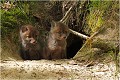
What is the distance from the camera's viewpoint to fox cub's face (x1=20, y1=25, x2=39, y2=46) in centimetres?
624

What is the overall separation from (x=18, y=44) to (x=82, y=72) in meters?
2.59

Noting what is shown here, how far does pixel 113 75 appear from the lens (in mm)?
4402

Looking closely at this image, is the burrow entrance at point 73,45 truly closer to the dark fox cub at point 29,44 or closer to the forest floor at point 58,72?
the dark fox cub at point 29,44

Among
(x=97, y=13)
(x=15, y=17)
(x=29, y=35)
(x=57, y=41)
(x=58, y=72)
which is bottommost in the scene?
(x=58, y=72)

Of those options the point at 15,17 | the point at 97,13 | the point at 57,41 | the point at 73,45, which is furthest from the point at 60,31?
the point at 73,45

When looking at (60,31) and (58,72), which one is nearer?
(58,72)

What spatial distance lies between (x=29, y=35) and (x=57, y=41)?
595mm

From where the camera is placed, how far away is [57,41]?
6305mm

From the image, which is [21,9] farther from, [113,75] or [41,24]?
[113,75]

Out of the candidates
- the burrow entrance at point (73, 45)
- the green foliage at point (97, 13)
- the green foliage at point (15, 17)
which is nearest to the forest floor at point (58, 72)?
the green foliage at point (97, 13)

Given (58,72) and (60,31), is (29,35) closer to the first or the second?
(60,31)

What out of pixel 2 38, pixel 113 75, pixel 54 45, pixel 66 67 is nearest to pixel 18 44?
pixel 2 38

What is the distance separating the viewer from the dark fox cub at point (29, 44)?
247 inches

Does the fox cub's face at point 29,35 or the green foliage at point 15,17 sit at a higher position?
the green foliage at point 15,17
